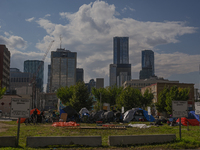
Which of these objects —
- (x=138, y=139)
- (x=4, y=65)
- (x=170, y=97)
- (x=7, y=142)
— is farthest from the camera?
(x=4, y=65)

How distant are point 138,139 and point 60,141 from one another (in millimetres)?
3861

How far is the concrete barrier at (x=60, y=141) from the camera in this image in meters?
10.8

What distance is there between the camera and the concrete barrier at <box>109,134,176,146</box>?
1138cm

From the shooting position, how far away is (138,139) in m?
11.6

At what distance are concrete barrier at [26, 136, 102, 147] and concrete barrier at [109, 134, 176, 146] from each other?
2.60ft

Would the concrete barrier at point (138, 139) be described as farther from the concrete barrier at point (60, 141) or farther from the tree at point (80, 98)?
the tree at point (80, 98)

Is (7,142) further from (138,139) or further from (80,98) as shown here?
(80,98)

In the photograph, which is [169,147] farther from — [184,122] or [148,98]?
[148,98]

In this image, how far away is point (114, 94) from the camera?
68.8 metres

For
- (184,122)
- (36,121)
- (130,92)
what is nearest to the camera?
(184,122)

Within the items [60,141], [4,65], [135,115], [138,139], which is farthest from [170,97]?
[4,65]

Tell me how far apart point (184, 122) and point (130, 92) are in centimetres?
2740

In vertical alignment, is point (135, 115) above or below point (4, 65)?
below

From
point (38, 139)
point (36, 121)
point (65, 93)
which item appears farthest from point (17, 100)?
point (65, 93)
